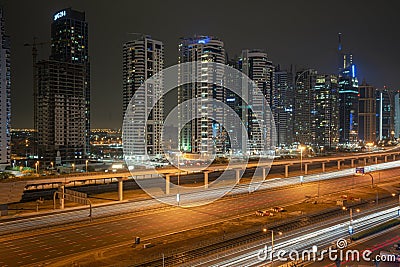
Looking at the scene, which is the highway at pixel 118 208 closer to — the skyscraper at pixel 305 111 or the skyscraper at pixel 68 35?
the skyscraper at pixel 68 35

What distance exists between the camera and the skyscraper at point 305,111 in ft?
390

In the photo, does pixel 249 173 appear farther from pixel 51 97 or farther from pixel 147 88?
pixel 51 97

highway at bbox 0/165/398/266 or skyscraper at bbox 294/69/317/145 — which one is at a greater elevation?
skyscraper at bbox 294/69/317/145

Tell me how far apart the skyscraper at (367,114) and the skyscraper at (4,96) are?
124293 millimetres

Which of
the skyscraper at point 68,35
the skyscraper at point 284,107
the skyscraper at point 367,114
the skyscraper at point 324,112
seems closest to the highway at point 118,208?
the skyscraper at point 68,35

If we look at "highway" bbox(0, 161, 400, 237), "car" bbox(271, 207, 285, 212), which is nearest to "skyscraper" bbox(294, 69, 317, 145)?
"highway" bbox(0, 161, 400, 237)

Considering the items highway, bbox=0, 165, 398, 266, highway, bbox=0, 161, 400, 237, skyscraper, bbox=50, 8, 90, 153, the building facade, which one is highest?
skyscraper, bbox=50, 8, 90, 153

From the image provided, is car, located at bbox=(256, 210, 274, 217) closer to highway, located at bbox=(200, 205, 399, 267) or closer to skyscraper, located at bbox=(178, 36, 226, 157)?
highway, located at bbox=(200, 205, 399, 267)

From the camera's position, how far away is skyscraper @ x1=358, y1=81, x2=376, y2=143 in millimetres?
140000

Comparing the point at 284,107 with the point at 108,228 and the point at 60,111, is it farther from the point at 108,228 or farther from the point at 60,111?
the point at 108,228

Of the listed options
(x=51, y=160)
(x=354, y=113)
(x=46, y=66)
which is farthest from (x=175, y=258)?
(x=354, y=113)

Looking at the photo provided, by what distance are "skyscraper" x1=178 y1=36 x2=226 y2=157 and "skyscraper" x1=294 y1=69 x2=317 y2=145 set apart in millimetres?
47903

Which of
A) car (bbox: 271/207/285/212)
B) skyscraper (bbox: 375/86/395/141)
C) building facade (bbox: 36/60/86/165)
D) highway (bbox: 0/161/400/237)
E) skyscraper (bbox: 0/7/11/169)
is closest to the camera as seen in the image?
highway (bbox: 0/161/400/237)

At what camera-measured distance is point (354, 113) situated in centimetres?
13525
